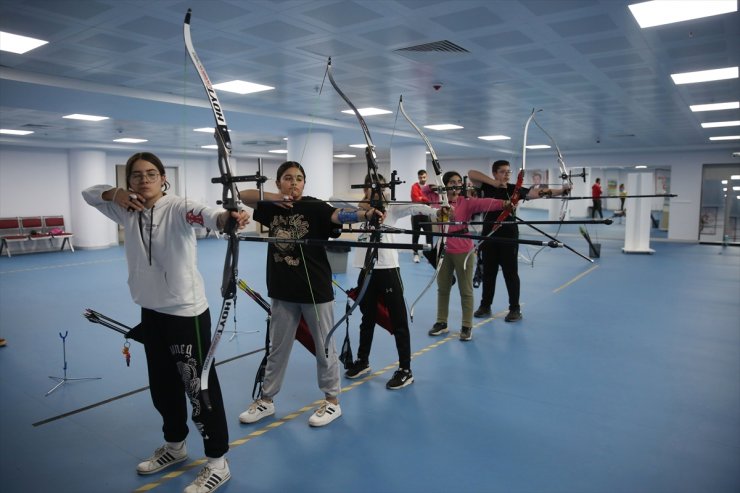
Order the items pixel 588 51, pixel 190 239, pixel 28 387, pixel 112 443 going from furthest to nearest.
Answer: pixel 588 51 < pixel 28 387 < pixel 112 443 < pixel 190 239

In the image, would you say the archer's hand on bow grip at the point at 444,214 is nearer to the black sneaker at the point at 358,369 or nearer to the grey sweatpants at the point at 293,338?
the black sneaker at the point at 358,369

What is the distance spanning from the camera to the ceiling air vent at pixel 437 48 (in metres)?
4.01

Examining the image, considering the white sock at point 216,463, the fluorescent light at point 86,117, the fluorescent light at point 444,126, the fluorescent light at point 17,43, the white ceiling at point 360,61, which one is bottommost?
the white sock at point 216,463

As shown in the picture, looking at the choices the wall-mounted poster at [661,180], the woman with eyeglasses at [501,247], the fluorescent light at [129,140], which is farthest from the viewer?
the wall-mounted poster at [661,180]

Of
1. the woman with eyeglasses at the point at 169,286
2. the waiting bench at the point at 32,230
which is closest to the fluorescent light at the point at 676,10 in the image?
the woman with eyeglasses at the point at 169,286

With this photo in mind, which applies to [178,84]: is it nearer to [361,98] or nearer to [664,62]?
[361,98]

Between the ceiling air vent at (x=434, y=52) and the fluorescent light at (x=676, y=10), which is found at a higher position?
the fluorescent light at (x=676, y=10)

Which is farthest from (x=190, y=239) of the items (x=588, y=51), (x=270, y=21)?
(x=588, y=51)

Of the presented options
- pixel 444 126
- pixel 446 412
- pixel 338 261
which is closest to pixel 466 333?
pixel 446 412

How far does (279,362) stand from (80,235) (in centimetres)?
1151

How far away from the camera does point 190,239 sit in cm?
208

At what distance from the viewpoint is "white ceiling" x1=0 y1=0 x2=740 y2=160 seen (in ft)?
10.9

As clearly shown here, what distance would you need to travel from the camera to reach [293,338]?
8.61ft

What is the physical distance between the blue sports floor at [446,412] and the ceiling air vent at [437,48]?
2.45 metres
